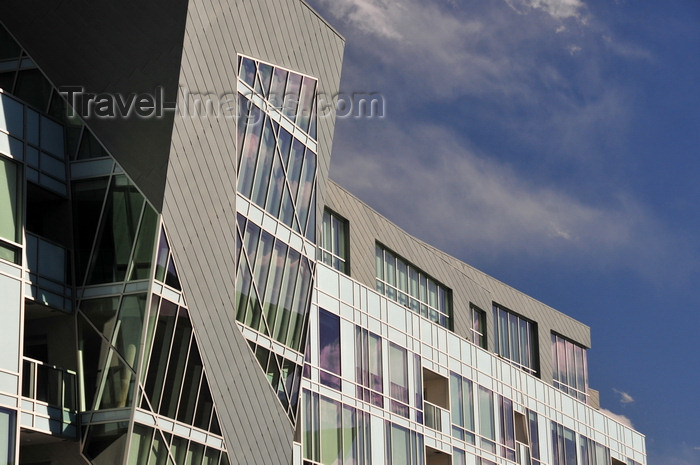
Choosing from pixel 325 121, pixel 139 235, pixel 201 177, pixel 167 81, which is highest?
pixel 325 121

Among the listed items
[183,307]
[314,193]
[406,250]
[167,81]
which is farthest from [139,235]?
[406,250]

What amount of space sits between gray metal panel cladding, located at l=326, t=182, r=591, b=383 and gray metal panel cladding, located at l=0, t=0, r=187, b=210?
43.2 feet

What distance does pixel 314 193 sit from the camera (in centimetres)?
3475

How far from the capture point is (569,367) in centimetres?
5762

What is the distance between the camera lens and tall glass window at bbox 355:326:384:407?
38844 millimetres

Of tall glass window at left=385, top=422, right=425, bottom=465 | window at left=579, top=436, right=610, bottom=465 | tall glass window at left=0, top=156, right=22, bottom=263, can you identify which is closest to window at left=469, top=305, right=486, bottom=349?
window at left=579, top=436, right=610, bottom=465

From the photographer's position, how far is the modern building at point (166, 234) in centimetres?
2686

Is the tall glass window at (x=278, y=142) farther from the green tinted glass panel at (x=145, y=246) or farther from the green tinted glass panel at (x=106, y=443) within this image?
the green tinted glass panel at (x=106, y=443)

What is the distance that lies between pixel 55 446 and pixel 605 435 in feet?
118

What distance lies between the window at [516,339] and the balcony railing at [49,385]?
2819 cm

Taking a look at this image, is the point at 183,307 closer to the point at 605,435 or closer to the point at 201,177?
the point at 201,177

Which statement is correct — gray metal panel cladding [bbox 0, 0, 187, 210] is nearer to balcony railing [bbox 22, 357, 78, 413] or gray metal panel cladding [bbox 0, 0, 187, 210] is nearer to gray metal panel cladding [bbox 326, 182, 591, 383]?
balcony railing [bbox 22, 357, 78, 413]

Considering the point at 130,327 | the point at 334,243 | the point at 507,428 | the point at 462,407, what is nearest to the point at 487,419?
the point at 507,428

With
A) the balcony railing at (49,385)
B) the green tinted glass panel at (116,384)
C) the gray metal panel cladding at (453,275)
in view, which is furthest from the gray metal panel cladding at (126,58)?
the gray metal panel cladding at (453,275)
